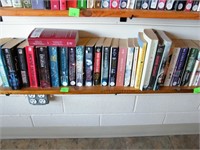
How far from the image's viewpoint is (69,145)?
4.51 feet

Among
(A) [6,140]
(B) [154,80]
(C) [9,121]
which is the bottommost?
(A) [6,140]

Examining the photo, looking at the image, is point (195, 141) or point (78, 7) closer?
point (78, 7)

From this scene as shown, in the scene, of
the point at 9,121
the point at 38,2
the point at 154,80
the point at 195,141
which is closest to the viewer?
the point at 38,2

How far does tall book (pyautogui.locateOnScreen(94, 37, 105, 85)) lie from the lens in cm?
89

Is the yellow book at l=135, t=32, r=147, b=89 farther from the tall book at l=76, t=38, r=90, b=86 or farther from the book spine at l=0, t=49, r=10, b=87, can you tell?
the book spine at l=0, t=49, r=10, b=87

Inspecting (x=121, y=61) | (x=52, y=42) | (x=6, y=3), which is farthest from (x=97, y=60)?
(x=6, y=3)

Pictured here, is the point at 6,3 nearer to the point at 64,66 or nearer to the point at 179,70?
the point at 64,66

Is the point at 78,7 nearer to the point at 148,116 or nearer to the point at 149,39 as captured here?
the point at 149,39

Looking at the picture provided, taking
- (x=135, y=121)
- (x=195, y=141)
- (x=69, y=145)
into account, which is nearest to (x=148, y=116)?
(x=135, y=121)

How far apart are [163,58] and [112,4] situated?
0.35m

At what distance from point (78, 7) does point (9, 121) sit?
41.2 inches

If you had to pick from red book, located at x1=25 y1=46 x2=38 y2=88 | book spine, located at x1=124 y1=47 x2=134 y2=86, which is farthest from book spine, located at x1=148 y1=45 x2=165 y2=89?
red book, located at x1=25 y1=46 x2=38 y2=88

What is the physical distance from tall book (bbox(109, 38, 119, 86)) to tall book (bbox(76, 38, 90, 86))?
14 centimetres

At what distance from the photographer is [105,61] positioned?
3.03ft
